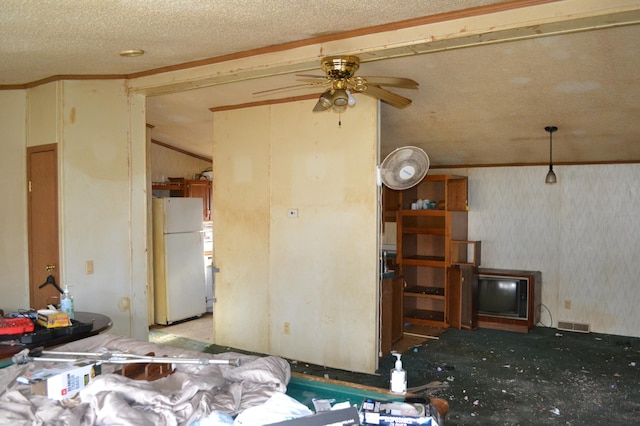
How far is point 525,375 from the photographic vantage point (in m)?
4.58

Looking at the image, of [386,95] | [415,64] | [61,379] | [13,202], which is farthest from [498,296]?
[61,379]

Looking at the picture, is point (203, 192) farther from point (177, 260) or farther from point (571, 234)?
point (571, 234)

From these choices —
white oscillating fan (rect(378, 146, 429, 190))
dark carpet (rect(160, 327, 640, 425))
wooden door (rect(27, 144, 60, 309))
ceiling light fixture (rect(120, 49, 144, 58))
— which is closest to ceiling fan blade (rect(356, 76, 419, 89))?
white oscillating fan (rect(378, 146, 429, 190))

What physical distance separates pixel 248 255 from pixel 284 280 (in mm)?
509

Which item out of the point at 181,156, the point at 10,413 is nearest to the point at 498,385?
the point at 10,413

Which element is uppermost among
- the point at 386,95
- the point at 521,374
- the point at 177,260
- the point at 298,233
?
the point at 386,95

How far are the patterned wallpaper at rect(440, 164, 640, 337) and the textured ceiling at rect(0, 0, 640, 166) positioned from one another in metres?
0.44

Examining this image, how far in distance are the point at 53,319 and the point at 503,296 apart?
5.26m

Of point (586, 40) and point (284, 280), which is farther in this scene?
point (284, 280)

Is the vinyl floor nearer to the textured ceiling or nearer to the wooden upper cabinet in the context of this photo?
the wooden upper cabinet

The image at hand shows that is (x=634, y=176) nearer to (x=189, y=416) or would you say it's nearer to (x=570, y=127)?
(x=570, y=127)

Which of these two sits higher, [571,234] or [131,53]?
[131,53]

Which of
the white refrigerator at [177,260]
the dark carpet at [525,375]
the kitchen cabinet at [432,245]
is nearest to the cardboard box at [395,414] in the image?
the dark carpet at [525,375]

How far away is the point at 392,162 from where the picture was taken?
4.11m
